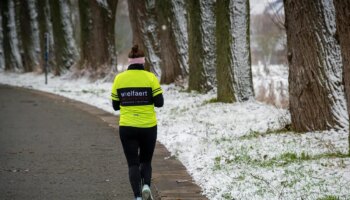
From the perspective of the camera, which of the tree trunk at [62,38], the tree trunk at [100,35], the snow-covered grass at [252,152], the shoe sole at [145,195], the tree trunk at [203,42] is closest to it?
the shoe sole at [145,195]

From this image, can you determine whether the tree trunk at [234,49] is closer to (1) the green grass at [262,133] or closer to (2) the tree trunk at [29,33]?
(1) the green grass at [262,133]

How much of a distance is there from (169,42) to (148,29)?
2.68 meters

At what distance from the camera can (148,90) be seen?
6.09 m

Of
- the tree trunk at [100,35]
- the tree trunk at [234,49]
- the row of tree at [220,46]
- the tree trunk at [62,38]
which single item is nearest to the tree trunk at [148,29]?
the row of tree at [220,46]

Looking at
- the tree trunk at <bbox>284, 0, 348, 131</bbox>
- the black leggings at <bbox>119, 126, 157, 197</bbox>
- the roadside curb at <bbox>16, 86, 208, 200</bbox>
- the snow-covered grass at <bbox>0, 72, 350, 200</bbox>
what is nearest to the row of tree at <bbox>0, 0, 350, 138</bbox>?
the tree trunk at <bbox>284, 0, 348, 131</bbox>

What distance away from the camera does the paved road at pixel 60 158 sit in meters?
6.89

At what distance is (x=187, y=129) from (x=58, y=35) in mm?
20450

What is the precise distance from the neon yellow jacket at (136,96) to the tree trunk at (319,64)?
4.16 meters

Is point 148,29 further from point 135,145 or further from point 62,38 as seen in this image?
point 135,145

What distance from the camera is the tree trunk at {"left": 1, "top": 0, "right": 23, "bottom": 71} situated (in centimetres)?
3948

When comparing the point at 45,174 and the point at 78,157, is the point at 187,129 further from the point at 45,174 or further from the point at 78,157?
the point at 45,174

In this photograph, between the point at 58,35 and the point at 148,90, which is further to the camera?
the point at 58,35

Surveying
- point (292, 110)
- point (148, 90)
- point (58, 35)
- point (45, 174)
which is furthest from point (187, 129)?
point (58, 35)

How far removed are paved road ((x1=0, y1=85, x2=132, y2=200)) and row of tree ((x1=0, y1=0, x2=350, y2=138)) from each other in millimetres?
3229
